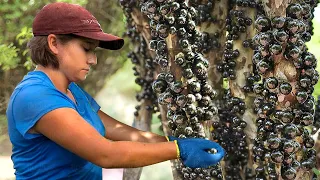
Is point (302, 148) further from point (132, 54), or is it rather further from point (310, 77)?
point (132, 54)

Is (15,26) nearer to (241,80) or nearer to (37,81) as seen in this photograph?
(241,80)

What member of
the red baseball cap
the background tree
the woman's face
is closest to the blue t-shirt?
the woman's face

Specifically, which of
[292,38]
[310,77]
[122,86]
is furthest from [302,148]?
[122,86]

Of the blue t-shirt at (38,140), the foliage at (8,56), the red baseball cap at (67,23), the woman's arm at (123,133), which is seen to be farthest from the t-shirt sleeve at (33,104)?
the foliage at (8,56)

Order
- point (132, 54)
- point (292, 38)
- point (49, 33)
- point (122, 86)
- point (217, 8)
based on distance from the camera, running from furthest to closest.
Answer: point (122, 86), point (132, 54), point (217, 8), point (292, 38), point (49, 33)

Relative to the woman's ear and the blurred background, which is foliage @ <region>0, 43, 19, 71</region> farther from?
the woman's ear

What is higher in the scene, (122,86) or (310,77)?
(310,77)

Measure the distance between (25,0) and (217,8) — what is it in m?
3.07

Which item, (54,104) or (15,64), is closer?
(54,104)

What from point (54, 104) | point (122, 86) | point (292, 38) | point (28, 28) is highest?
point (292, 38)

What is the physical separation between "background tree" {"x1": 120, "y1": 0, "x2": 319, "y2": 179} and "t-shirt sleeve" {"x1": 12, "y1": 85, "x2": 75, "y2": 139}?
0.87 meters

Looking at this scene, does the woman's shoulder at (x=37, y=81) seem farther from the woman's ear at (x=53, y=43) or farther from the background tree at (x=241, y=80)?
the background tree at (x=241, y=80)

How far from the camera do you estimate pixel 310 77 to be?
2.68 m

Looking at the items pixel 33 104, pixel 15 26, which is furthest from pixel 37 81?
pixel 15 26
